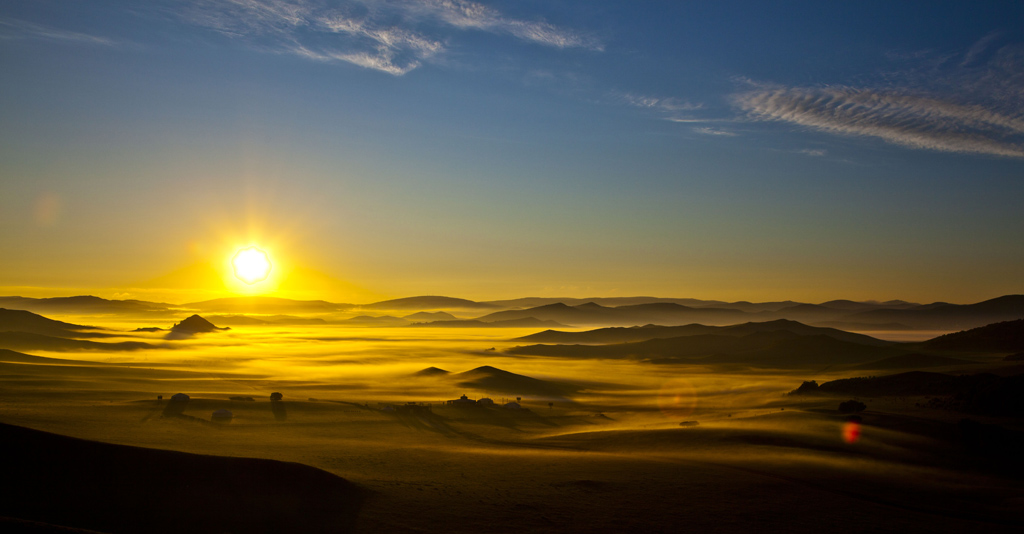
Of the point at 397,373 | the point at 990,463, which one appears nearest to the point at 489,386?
the point at 397,373

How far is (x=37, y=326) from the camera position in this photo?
145125 millimetres

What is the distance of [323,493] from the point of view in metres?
22.0

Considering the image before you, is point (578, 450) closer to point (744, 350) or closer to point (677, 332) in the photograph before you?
point (744, 350)

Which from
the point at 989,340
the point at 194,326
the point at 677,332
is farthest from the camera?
the point at 677,332

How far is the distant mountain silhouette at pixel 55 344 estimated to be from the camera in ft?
373

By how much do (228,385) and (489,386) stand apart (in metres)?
28.2

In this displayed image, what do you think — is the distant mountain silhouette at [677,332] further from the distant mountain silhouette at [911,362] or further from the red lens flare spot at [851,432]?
the red lens flare spot at [851,432]

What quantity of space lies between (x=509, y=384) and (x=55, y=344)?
326ft

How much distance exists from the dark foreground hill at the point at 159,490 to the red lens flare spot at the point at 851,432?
2768 cm

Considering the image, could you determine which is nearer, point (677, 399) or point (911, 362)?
point (677, 399)

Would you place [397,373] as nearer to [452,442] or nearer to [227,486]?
[452,442]

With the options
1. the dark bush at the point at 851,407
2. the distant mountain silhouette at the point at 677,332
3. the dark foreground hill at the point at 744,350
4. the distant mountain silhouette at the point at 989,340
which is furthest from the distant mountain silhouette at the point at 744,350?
the dark bush at the point at 851,407

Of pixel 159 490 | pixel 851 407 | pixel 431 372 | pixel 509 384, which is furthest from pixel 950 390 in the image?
pixel 159 490

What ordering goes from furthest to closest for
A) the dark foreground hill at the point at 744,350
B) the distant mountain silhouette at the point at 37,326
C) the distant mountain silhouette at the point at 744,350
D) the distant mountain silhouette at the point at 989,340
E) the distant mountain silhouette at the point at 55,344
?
the distant mountain silhouette at the point at 37,326
the distant mountain silhouette at the point at 55,344
the distant mountain silhouette at the point at 744,350
the dark foreground hill at the point at 744,350
the distant mountain silhouette at the point at 989,340
